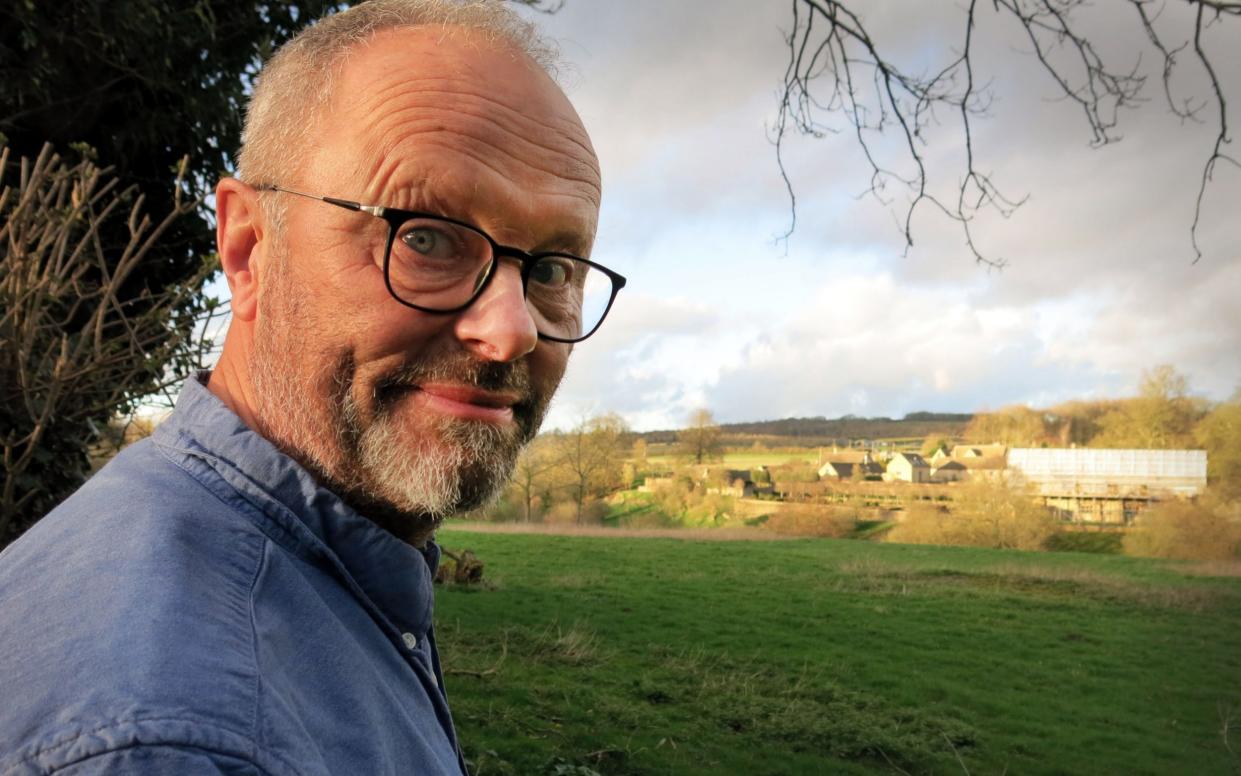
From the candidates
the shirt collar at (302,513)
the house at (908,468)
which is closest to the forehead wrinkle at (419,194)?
the shirt collar at (302,513)

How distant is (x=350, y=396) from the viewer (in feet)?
3.11

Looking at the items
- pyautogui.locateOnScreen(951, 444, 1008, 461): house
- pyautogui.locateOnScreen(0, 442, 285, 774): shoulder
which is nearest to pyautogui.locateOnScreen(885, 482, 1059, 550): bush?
pyautogui.locateOnScreen(951, 444, 1008, 461): house

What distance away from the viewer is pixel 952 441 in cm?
862

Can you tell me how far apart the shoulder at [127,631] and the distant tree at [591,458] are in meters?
9.30

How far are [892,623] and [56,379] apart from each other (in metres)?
7.68

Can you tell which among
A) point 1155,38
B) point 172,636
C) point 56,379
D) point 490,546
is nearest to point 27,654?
point 172,636

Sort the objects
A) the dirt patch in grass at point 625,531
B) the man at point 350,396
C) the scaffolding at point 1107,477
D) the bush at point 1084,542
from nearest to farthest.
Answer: the man at point 350,396 → the scaffolding at point 1107,477 → the bush at point 1084,542 → the dirt patch in grass at point 625,531

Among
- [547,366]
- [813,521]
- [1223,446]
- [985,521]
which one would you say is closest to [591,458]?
[813,521]

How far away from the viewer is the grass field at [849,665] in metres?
5.35

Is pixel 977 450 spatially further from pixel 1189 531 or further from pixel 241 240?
pixel 241 240

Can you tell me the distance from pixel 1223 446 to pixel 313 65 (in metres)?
7.14

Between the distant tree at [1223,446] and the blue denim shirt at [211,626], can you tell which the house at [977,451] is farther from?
the blue denim shirt at [211,626]

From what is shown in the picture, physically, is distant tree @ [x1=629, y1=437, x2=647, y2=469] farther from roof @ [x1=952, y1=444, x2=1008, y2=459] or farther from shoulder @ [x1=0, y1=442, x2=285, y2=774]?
shoulder @ [x1=0, y1=442, x2=285, y2=774]

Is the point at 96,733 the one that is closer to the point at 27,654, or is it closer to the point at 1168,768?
the point at 27,654
